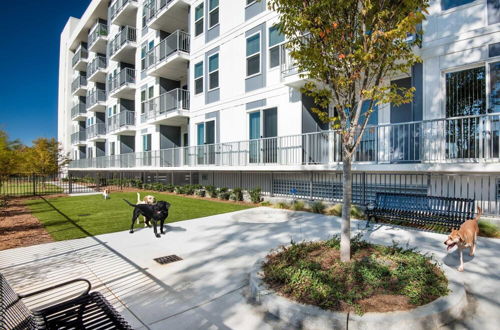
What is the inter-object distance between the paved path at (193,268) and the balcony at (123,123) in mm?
20733

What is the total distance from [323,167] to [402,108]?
3.87 metres

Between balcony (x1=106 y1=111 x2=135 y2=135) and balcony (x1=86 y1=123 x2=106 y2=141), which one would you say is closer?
balcony (x1=106 y1=111 x2=135 y2=135)

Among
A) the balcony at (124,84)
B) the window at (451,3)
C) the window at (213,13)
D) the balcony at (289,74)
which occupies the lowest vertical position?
the balcony at (289,74)

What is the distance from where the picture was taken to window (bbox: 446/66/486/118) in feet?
28.4

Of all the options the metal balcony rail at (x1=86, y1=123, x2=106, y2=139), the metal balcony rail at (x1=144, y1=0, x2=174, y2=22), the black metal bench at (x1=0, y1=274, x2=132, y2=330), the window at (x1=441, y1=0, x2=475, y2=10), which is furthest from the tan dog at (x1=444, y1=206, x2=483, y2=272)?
the metal balcony rail at (x1=86, y1=123, x2=106, y2=139)

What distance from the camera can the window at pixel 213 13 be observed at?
17.0 metres

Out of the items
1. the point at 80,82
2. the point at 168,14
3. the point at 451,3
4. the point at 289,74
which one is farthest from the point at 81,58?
the point at 451,3

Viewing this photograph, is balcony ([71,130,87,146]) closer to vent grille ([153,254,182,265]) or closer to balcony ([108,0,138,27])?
balcony ([108,0,138,27])

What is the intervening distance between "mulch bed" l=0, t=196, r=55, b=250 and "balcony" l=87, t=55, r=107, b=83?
1039 inches

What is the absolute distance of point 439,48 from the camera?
367 inches

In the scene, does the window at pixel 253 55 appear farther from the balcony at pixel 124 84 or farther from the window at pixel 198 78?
the balcony at pixel 124 84

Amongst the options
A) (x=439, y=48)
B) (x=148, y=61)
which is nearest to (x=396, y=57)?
(x=439, y=48)

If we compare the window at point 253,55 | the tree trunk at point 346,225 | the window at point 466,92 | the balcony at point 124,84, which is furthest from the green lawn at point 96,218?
the balcony at point 124,84

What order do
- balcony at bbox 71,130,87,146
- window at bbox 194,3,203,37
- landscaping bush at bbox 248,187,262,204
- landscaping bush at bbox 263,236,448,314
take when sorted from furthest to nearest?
balcony at bbox 71,130,87,146 < window at bbox 194,3,203,37 < landscaping bush at bbox 248,187,262,204 < landscaping bush at bbox 263,236,448,314
